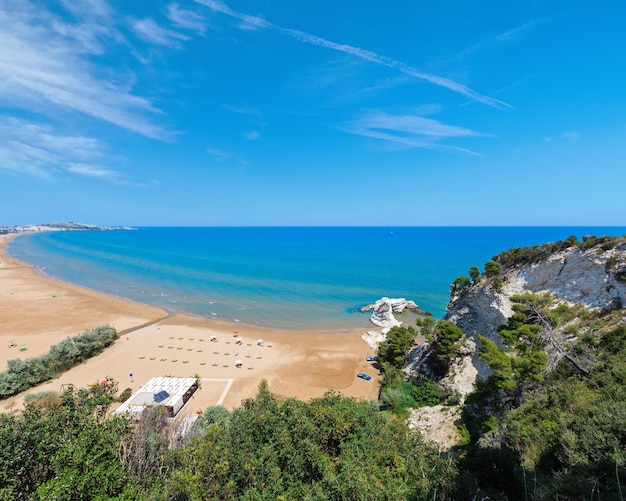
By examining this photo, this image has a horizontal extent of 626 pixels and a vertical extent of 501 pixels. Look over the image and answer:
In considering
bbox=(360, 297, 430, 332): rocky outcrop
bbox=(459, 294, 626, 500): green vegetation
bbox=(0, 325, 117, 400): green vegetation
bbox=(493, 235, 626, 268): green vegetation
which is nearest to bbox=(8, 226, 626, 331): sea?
bbox=(360, 297, 430, 332): rocky outcrop

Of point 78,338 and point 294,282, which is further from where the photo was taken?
point 294,282

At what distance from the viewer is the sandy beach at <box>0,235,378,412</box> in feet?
81.1

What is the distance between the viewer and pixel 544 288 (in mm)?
19812

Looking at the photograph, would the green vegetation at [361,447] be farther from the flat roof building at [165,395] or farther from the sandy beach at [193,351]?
the sandy beach at [193,351]

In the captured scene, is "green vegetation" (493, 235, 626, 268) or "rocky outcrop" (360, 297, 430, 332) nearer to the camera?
"green vegetation" (493, 235, 626, 268)

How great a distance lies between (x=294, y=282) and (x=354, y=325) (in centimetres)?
2405

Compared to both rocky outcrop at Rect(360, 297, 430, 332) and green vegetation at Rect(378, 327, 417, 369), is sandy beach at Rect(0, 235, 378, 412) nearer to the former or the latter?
green vegetation at Rect(378, 327, 417, 369)

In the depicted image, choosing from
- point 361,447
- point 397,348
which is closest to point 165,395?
point 361,447

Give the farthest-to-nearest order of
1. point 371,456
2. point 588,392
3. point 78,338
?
point 78,338
point 588,392
point 371,456

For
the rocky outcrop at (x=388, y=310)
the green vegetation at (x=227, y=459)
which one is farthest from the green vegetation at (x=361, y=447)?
the rocky outcrop at (x=388, y=310)

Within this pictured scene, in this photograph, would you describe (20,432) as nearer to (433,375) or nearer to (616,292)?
(433,375)

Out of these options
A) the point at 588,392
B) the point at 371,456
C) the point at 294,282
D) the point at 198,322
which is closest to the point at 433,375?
the point at 588,392

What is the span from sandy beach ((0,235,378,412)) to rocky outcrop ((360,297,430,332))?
3960mm

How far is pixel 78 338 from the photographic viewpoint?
2955cm
